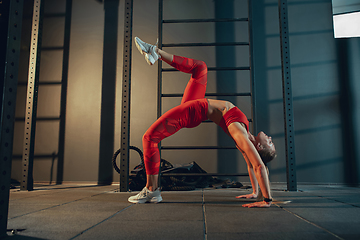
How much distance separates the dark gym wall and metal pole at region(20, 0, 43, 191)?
0.63 metres

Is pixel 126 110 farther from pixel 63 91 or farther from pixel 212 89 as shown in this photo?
pixel 63 91

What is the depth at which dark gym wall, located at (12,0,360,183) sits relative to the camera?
10.1 feet

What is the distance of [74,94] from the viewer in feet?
11.3

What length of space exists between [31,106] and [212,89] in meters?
2.25

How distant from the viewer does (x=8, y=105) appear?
0.96m

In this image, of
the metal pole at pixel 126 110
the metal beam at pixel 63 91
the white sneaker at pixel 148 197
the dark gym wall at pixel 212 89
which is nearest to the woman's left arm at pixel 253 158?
the white sneaker at pixel 148 197

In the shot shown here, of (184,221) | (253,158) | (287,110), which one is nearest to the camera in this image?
(184,221)

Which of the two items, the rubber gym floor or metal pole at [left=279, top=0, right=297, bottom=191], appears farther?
metal pole at [left=279, top=0, right=297, bottom=191]

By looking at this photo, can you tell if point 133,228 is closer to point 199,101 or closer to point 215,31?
point 199,101

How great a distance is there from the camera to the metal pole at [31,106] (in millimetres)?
2681

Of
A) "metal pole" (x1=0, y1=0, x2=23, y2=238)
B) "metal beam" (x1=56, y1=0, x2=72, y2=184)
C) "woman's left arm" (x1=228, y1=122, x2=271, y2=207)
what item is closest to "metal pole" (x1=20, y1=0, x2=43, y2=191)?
"metal beam" (x1=56, y1=0, x2=72, y2=184)

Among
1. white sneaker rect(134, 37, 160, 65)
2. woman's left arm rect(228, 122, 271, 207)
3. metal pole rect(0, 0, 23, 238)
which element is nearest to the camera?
metal pole rect(0, 0, 23, 238)

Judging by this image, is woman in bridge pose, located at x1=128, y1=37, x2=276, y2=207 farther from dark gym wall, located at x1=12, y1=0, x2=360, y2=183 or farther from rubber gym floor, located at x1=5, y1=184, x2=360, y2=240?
dark gym wall, located at x1=12, y1=0, x2=360, y2=183

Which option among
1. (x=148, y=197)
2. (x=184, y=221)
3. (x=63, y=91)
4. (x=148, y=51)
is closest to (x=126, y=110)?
(x=148, y=51)
